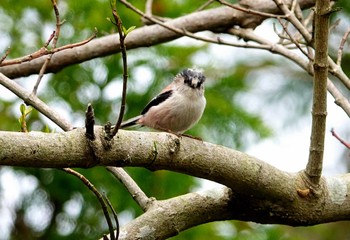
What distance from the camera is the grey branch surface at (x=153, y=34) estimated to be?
→ 518 cm

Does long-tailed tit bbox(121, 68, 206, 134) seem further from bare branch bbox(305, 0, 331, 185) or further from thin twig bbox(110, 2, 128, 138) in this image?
thin twig bbox(110, 2, 128, 138)

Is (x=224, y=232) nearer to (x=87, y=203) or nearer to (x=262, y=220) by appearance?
(x=87, y=203)

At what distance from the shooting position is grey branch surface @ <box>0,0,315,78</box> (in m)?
5.18

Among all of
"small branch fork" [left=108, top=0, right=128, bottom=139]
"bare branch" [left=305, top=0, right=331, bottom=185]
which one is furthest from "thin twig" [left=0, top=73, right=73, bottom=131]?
"bare branch" [left=305, top=0, right=331, bottom=185]

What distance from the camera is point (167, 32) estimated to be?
5.35 meters

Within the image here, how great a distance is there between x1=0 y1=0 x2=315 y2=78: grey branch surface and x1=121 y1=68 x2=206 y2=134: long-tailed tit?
14.7 inches

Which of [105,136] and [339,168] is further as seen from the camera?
[339,168]

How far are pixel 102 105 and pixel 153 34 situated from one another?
1.12 metres

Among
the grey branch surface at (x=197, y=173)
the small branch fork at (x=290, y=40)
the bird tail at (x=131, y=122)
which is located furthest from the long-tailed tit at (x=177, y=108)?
the grey branch surface at (x=197, y=173)

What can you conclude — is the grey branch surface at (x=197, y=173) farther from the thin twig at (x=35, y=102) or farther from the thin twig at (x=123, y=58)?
the thin twig at (x=35, y=102)

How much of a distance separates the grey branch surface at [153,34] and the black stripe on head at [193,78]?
284 millimetres

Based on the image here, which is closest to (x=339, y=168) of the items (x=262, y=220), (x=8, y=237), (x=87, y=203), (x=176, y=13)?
(x=176, y=13)

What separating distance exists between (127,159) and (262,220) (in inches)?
42.1

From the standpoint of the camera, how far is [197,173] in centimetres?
336
